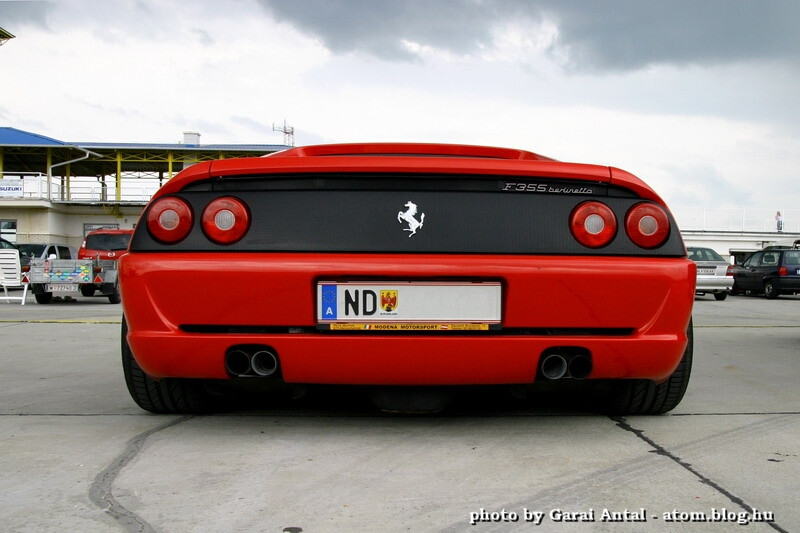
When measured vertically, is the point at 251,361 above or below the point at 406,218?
below

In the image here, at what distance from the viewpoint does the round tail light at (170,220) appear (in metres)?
2.73

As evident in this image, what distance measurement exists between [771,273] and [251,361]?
1916 cm

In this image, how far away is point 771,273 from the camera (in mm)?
19000

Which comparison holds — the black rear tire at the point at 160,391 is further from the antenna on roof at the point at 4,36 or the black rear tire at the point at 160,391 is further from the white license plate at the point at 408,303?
the antenna on roof at the point at 4,36

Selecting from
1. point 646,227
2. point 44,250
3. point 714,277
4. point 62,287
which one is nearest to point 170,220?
point 646,227

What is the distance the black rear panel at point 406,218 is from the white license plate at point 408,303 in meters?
0.13

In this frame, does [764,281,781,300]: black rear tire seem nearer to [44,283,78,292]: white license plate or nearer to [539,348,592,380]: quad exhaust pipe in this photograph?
[44,283,78,292]: white license plate

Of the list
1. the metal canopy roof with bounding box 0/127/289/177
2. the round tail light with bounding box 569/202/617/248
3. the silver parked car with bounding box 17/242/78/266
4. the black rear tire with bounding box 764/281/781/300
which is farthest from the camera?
the metal canopy roof with bounding box 0/127/289/177

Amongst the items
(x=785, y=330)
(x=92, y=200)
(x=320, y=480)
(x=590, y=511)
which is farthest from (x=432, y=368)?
(x=92, y=200)

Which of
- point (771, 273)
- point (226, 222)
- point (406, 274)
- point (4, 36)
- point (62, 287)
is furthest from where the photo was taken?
point (4, 36)

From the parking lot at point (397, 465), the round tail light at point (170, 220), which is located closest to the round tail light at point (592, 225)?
the parking lot at point (397, 465)

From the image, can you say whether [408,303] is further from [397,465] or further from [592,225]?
[592,225]

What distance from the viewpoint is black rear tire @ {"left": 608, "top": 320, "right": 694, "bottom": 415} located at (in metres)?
3.10

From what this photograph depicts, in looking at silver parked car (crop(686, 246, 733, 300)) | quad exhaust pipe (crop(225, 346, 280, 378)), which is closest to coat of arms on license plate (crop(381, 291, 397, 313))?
quad exhaust pipe (crop(225, 346, 280, 378))
